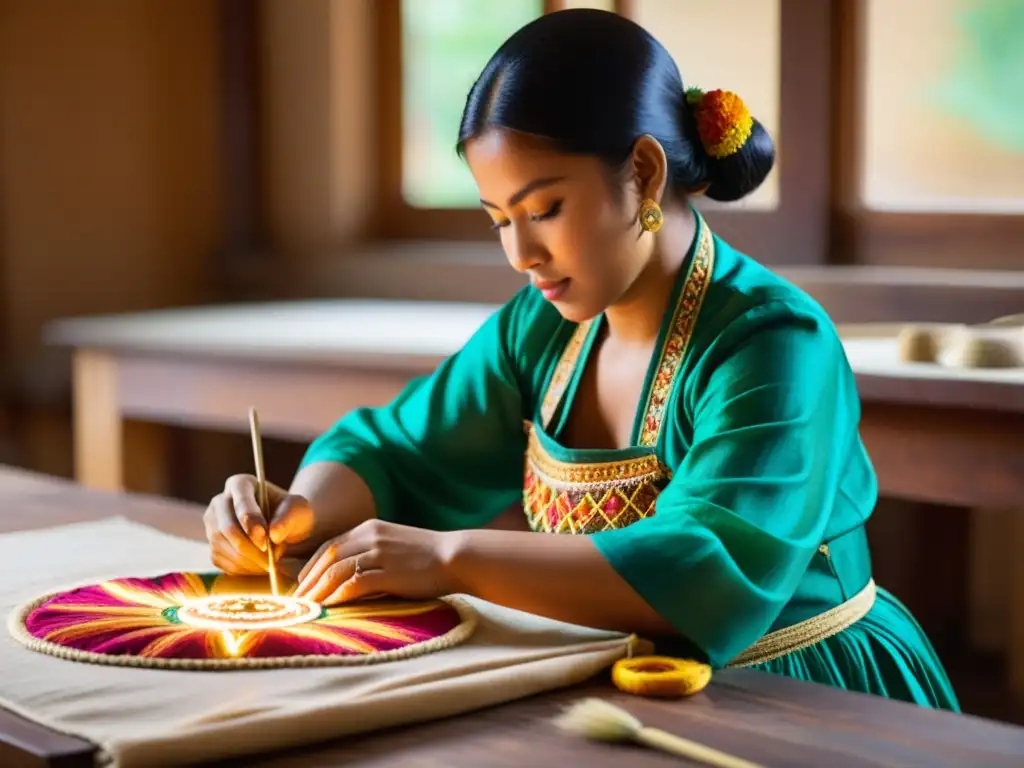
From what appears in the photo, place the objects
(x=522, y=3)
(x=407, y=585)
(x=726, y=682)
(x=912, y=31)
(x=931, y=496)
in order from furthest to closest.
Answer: (x=522, y=3) < (x=912, y=31) < (x=931, y=496) < (x=407, y=585) < (x=726, y=682)

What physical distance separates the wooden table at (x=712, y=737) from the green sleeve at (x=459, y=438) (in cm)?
53

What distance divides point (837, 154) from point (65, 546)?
5.43ft

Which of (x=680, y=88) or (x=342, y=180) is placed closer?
(x=680, y=88)

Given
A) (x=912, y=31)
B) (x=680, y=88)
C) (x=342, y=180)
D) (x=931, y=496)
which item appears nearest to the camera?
(x=680, y=88)

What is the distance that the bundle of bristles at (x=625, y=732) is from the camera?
2.84 ft

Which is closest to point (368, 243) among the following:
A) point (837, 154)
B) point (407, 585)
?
point (837, 154)

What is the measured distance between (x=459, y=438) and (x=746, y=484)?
1.49ft

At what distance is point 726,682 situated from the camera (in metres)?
1.04

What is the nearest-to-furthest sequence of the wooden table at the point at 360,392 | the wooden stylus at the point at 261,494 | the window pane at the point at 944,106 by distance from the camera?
the wooden stylus at the point at 261,494 < the wooden table at the point at 360,392 < the window pane at the point at 944,106

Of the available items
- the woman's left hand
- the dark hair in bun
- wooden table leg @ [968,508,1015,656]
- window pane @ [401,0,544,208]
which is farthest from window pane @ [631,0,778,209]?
the woman's left hand

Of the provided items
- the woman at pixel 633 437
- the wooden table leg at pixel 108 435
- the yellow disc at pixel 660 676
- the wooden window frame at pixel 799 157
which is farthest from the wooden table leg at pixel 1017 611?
the yellow disc at pixel 660 676

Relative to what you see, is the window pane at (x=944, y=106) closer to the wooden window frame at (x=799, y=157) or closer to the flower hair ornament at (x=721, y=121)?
the wooden window frame at (x=799, y=157)

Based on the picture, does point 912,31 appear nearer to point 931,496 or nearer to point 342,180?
point 931,496

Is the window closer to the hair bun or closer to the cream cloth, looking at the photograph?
the hair bun
